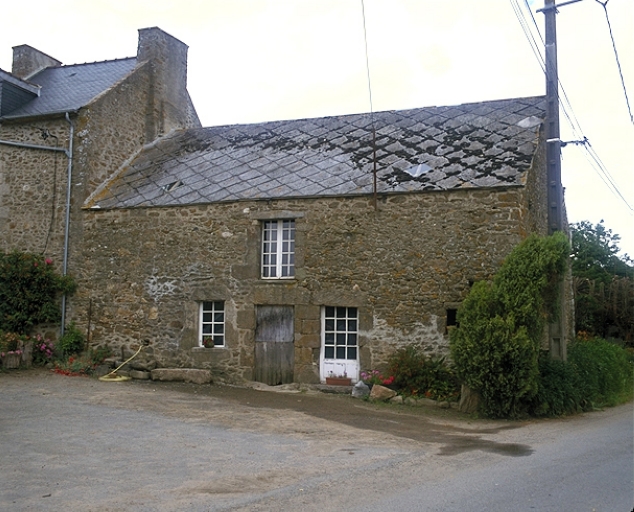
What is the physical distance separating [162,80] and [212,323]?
768 cm

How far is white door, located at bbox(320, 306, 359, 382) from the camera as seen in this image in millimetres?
12719

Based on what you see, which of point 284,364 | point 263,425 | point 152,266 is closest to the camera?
point 263,425

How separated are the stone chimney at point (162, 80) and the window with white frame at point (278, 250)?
574 cm

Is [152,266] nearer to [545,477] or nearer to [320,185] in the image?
[320,185]

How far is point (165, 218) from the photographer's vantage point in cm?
1420

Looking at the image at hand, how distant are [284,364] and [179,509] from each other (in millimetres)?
7936

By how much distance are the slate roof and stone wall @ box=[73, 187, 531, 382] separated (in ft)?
1.21

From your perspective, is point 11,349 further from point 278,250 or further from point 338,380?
point 338,380

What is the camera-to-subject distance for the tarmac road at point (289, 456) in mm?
5523

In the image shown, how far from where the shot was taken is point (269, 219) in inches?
531

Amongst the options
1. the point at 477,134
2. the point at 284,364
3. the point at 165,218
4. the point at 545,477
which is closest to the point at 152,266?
the point at 165,218

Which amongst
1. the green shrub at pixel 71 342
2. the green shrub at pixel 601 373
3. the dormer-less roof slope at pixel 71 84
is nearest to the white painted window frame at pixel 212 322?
the green shrub at pixel 71 342

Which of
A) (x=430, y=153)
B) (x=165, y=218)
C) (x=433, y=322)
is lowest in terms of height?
(x=433, y=322)

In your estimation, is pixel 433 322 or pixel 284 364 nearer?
pixel 433 322
